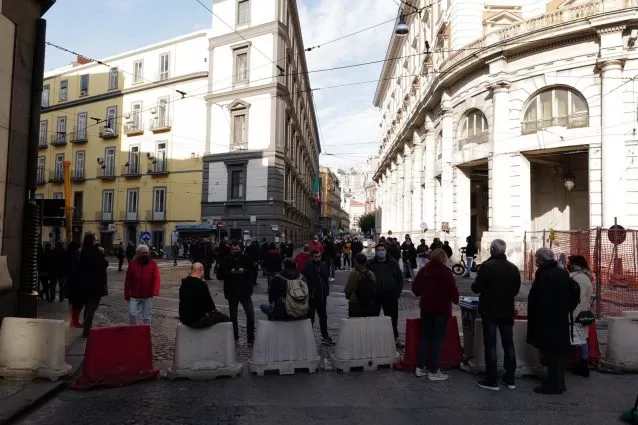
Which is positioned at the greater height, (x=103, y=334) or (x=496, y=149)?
(x=496, y=149)

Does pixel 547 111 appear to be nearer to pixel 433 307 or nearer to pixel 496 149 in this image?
pixel 496 149

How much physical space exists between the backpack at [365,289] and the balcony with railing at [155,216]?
3198cm

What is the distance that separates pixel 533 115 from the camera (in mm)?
21547

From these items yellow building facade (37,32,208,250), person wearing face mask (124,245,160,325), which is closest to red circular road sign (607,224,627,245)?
person wearing face mask (124,245,160,325)

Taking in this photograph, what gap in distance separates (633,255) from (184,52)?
3392cm

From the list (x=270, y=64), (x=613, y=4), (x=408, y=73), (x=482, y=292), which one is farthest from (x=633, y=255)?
(x=408, y=73)

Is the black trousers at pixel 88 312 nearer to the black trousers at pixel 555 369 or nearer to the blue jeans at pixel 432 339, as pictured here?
the blue jeans at pixel 432 339

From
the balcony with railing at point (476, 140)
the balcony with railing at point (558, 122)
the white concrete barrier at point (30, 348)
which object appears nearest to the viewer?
the white concrete barrier at point (30, 348)

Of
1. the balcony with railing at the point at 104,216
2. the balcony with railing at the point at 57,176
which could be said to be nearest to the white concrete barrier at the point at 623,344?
the balcony with railing at the point at 104,216

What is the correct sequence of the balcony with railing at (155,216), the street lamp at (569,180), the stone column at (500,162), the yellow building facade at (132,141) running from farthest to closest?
the balcony with railing at (155,216)
the yellow building facade at (132,141)
the street lamp at (569,180)
the stone column at (500,162)

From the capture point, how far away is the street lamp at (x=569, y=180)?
22.4 meters

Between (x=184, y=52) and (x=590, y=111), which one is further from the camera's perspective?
(x=184, y=52)

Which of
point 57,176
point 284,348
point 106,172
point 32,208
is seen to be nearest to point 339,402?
point 284,348

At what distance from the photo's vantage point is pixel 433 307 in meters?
5.81
